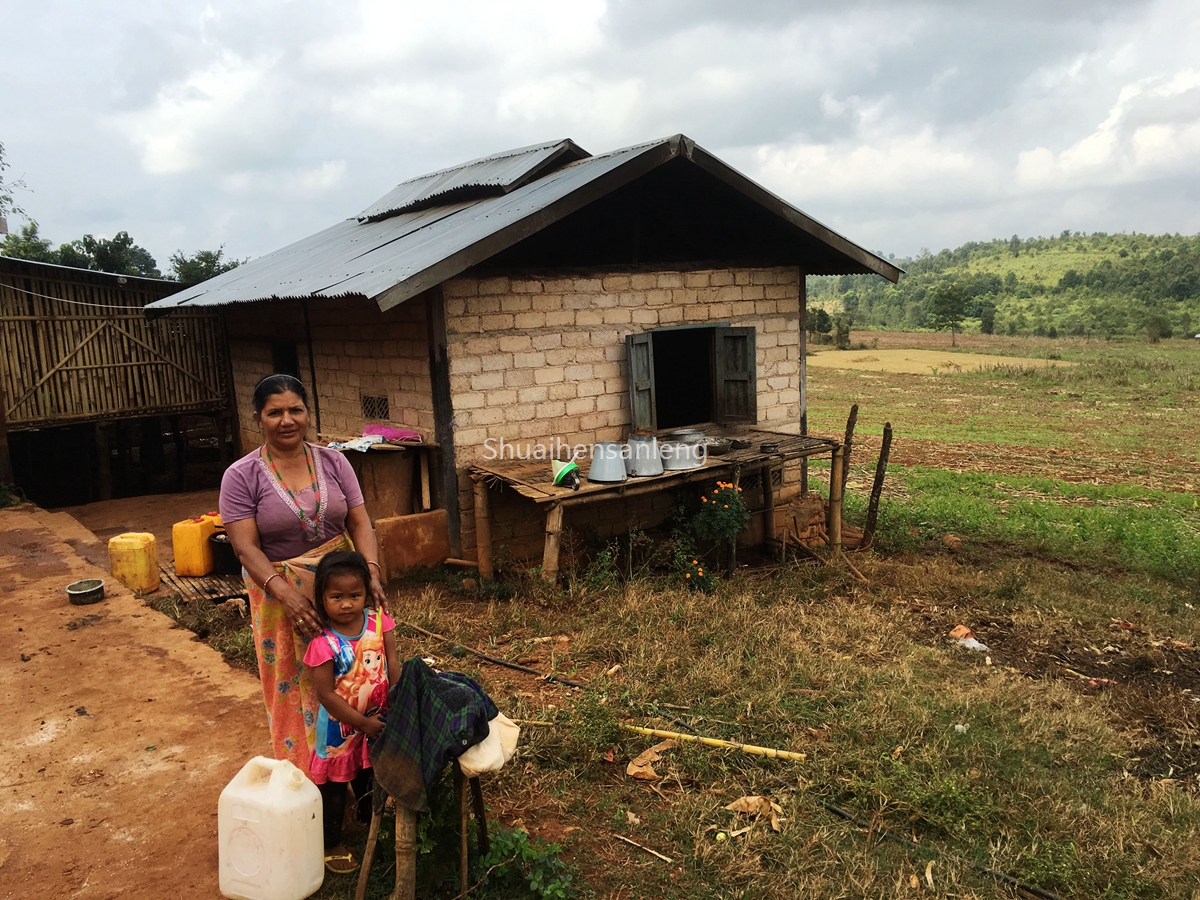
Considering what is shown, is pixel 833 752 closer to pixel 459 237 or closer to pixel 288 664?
pixel 288 664

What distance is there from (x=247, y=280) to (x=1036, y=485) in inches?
426

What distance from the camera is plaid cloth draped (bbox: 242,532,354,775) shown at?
3057 mm

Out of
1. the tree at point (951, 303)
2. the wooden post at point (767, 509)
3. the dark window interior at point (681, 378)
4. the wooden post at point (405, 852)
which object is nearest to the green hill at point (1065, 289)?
the tree at point (951, 303)

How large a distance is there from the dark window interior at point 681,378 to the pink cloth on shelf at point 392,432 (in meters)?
4.03

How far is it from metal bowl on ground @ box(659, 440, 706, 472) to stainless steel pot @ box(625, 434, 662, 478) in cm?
17

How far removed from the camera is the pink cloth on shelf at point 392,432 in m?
7.46

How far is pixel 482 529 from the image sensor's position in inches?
274

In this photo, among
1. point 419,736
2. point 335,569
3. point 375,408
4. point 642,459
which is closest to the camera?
point 419,736

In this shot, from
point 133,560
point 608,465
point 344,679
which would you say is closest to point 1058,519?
point 608,465

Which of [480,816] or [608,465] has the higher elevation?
[608,465]

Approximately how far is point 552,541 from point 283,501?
357cm

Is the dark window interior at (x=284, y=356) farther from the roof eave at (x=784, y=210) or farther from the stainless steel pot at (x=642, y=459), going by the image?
the roof eave at (x=784, y=210)

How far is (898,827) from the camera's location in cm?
360

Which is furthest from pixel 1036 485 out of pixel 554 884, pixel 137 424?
pixel 137 424
